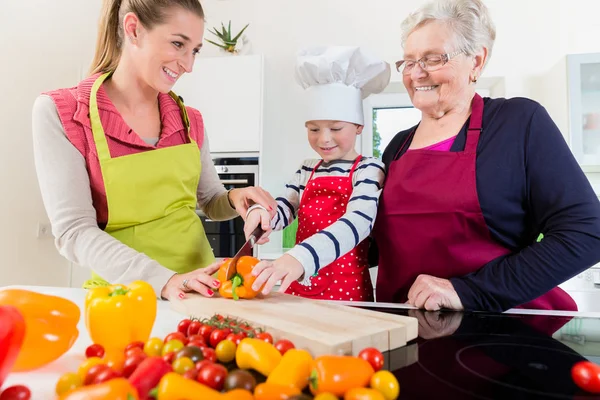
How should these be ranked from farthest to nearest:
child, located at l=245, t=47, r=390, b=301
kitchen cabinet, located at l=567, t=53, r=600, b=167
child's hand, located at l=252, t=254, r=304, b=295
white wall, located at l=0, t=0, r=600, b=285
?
white wall, located at l=0, t=0, r=600, b=285
kitchen cabinet, located at l=567, t=53, r=600, b=167
child, located at l=245, t=47, r=390, b=301
child's hand, located at l=252, t=254, r=304, b=295

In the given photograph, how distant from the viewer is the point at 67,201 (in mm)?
981

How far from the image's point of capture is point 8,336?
47 centimetres

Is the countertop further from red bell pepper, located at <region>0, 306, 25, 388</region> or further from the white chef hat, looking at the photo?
the white chef hat

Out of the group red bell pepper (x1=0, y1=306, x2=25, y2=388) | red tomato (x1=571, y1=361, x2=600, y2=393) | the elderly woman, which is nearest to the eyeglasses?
the elderly woman

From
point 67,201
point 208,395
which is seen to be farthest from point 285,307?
point 67,201

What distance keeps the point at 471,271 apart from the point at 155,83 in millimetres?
859

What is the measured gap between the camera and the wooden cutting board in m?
0.64

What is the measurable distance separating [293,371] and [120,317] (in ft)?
0.97

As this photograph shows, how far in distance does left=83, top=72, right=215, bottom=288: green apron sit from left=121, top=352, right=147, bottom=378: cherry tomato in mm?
584

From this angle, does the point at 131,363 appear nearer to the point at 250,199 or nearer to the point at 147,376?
the point at 147,376

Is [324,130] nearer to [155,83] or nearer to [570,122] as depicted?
[155,83]

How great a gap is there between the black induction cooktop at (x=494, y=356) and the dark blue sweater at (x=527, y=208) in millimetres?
65

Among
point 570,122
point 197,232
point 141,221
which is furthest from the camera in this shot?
point 570,122

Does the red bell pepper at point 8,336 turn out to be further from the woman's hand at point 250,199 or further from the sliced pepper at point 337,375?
the woman's hand at point 250,199
